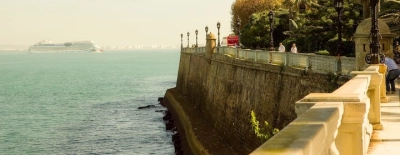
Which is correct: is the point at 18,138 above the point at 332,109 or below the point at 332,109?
below

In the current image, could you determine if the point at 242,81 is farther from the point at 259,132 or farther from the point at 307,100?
the point at 307,100

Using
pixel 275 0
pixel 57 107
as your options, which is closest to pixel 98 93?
pixel 57 107

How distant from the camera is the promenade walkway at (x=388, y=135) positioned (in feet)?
28.3

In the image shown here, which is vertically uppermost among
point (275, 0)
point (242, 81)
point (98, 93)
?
point (275, 0)

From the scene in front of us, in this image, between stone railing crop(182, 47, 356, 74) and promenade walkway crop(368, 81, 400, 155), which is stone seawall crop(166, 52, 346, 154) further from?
promenade walkway crop(368, 81, 400, 155)

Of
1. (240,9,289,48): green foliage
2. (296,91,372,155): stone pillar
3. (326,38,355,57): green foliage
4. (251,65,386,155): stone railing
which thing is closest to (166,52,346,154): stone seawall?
(326,38,355,57): green foliage

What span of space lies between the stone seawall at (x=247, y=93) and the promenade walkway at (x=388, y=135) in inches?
117

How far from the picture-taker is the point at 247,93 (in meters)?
23.8

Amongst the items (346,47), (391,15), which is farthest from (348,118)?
(391,15)

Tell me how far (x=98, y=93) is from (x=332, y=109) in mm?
76580

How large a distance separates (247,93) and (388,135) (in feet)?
46.0

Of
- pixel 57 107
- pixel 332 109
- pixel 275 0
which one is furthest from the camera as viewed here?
pixel 275 0

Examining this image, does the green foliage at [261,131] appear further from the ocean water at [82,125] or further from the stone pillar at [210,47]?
the stone pillar at [210,47]

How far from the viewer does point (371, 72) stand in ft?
34.6
